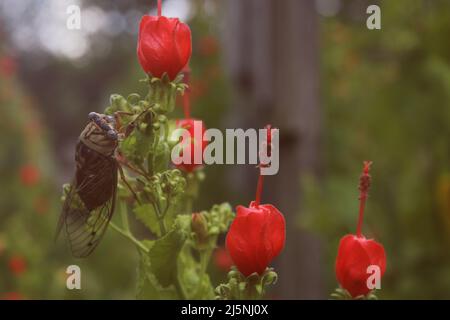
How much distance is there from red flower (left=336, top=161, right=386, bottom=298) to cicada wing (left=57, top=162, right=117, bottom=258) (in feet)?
0.48

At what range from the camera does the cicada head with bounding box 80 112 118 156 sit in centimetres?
40

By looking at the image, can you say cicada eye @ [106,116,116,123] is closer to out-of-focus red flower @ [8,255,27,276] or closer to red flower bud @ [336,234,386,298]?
red flower bud @ [336,234,386,298]

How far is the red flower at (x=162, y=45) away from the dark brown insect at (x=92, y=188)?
4cm

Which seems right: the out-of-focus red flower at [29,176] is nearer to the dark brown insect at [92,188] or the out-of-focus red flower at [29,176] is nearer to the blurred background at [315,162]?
the blurred background at [315,162]

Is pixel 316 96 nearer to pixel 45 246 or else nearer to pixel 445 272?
pixel 445 272

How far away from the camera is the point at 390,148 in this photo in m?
1.43

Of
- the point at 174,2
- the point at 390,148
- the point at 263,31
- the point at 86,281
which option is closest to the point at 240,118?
the point at 263,31

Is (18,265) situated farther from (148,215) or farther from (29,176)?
(148,215)

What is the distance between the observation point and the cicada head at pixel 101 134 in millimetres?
401

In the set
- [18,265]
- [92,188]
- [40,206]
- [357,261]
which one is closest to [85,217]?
[92,188]

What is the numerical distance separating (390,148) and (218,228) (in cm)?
102

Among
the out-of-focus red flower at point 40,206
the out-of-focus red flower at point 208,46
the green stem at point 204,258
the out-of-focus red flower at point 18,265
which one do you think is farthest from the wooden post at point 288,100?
the green stem at point 204,258

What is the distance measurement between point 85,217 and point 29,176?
1.50 meters

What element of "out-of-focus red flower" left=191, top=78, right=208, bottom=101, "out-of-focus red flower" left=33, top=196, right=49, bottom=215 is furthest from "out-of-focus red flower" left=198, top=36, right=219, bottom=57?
"out-of-focus red flower" left=33, top=196, right=49, bottom=215
